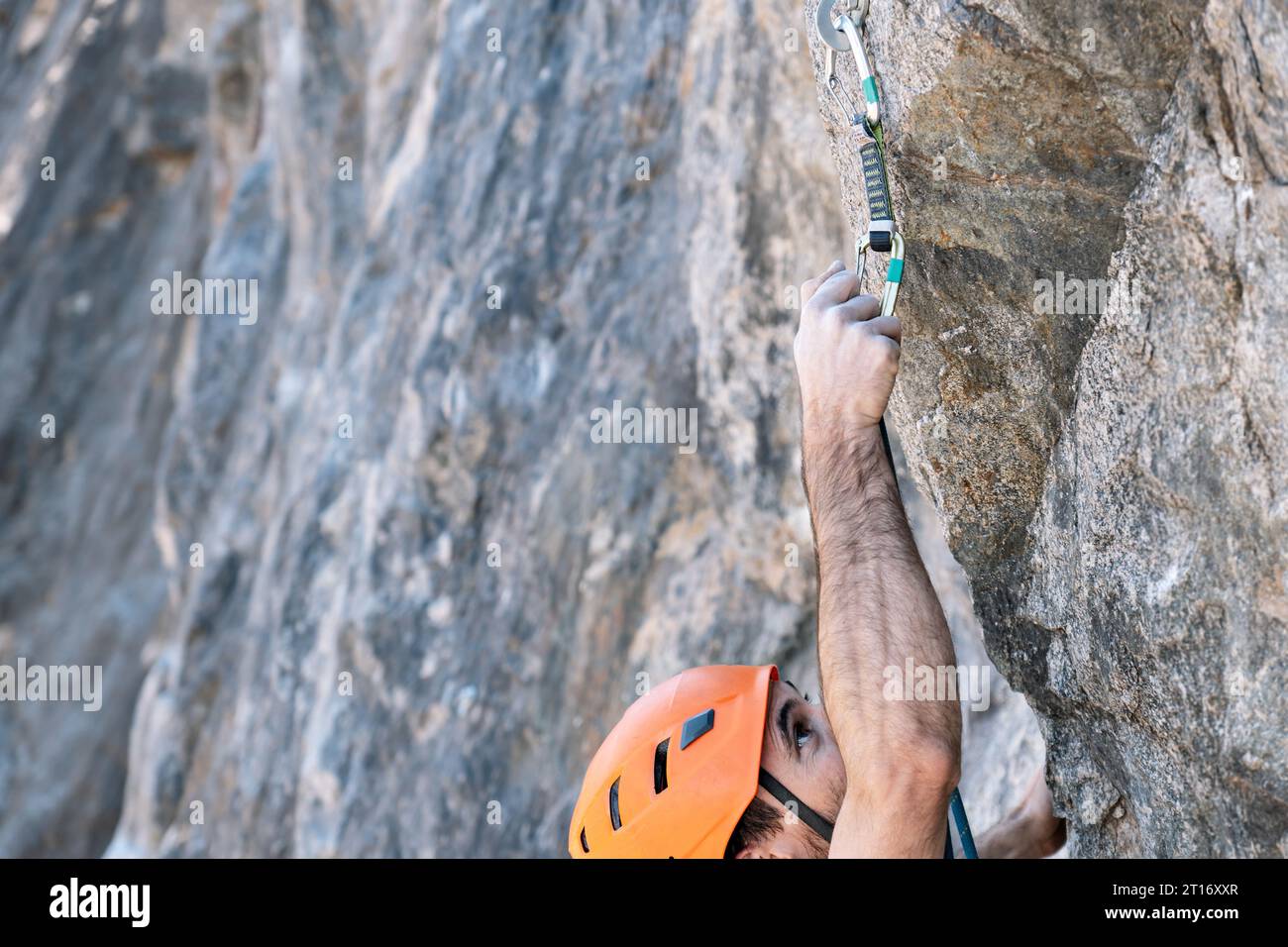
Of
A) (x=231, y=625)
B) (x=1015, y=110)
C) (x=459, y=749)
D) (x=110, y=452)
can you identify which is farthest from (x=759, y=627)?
(x=110, y=452)

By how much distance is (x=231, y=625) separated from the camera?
9.08 meters

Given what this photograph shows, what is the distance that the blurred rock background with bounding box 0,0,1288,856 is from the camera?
1990 millimetres

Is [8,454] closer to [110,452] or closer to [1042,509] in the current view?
[110,452]

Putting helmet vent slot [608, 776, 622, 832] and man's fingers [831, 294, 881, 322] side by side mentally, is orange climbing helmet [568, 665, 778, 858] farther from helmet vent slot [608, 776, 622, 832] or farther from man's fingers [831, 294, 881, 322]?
man's fingers [831, 294, 881, 322]

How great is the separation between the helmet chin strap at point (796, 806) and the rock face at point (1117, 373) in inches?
19.9

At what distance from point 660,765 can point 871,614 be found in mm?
835

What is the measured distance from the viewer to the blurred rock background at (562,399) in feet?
6.53

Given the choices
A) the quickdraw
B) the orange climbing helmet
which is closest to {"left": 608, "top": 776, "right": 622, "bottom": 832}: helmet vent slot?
the orange climbing helmet

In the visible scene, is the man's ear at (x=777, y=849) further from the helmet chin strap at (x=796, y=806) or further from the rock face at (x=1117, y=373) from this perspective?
the rock face at (x=1117, y=373)

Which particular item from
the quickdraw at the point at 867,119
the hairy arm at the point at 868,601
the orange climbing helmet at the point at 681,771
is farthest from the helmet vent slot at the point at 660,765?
the quickdraw at the point at 867,119

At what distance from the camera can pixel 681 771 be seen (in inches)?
111

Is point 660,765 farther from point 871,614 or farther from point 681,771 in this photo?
point 871,614

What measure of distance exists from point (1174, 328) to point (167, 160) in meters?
15.4
